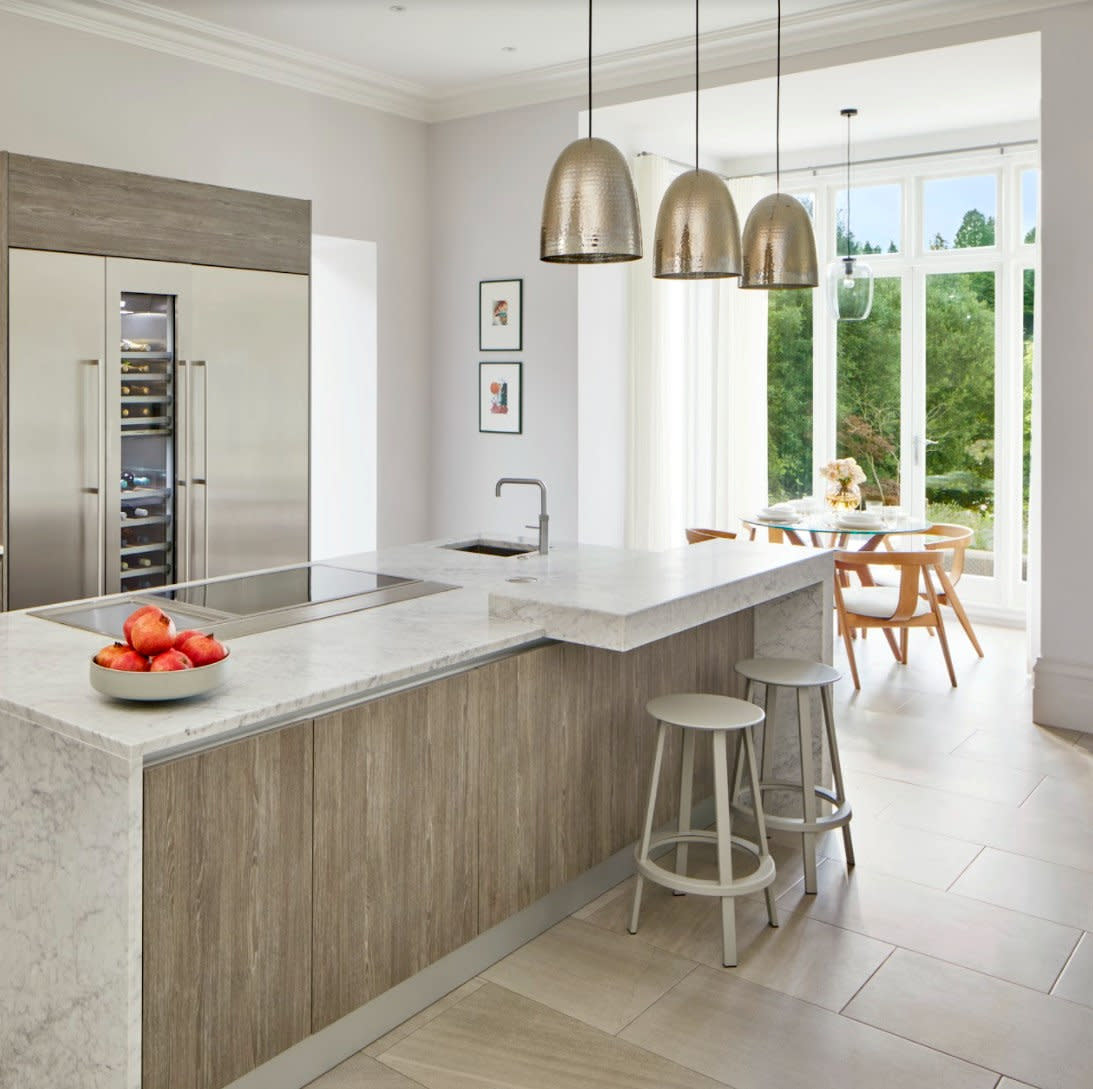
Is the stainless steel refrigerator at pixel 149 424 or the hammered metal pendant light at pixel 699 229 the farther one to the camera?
the stainless steel refrigerator at pixel 149 424

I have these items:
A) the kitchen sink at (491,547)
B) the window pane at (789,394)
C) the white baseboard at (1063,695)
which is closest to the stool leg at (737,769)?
the kitchen sink at (491,547)

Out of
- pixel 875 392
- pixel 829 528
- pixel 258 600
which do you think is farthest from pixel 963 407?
pixel 258 600

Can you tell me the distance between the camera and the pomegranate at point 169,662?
2.14m

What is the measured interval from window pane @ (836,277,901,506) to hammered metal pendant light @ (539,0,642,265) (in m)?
5.26

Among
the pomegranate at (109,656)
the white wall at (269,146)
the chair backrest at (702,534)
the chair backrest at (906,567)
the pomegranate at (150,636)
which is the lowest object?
the chair backrest at (906,567)

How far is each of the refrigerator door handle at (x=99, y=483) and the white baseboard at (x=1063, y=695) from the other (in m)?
4.00

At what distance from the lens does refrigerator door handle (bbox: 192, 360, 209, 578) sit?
4.79 meters

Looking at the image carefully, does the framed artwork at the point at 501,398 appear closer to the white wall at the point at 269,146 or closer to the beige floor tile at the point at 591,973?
the white wall at the point at 269,146

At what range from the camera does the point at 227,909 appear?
2.22 m

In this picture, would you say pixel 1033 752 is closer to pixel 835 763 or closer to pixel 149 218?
pixel 835 763

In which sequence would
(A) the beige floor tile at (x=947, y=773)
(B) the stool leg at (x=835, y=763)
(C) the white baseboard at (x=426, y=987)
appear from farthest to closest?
(A) the beige floor tile at (x=947, y=773), (B) the stool leg at (x=835, y=763), (C) the white baseboard at (x=426, y=987)

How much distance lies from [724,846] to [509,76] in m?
4.59

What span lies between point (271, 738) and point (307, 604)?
97 cm

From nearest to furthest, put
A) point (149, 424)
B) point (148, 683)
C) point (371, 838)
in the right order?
point (148, 683) < point (371, 838) < point (149, 424)
